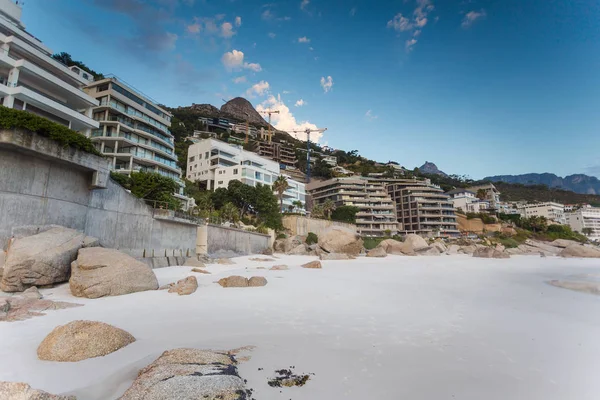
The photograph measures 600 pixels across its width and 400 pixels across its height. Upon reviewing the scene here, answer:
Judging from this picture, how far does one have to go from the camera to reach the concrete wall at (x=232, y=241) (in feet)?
97.5

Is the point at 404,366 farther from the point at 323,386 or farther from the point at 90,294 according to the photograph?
the point at 90,294

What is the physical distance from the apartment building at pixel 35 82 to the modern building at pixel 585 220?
618 ft

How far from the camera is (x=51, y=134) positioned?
14.0m

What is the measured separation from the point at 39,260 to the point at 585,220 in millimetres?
194477

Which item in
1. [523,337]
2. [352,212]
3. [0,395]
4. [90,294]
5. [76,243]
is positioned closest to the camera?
[0,395]

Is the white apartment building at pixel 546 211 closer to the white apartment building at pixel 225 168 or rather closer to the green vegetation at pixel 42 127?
the white apartment building at pixel 225 168

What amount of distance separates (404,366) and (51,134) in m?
17.1

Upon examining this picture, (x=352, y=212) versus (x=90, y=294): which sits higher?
(x=352, y=212)

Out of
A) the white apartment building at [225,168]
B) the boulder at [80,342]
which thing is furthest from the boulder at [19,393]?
the white apartment building at [225,168]

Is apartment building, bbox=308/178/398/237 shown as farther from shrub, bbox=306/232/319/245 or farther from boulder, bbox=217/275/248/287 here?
boulder, bbox=217/275/248/287

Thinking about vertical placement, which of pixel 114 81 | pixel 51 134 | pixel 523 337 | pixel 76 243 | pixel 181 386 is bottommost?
pixel 523 337

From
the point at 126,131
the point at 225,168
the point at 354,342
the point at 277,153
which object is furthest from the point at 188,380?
the point at 277,153

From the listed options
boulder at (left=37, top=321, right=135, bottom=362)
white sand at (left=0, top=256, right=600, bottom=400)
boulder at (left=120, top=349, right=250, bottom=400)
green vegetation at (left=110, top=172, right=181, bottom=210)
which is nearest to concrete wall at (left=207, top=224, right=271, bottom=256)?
green vegetation at (left=110, top=172, right=181, bottom=210)

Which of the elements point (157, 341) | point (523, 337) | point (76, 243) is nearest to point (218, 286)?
point (76, 243)
